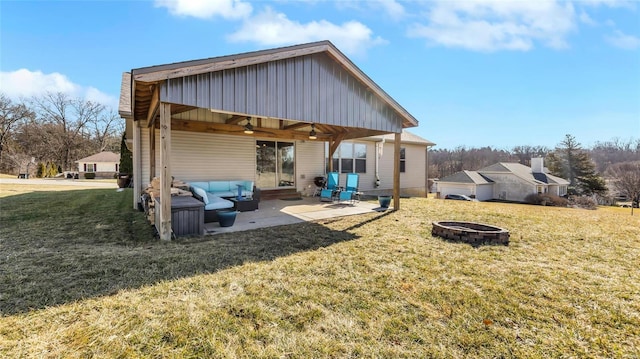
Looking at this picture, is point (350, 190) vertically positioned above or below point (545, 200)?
above

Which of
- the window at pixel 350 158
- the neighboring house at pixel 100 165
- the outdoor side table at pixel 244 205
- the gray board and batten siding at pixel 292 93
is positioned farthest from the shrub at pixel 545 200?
the neighboring house at pixel 100 165

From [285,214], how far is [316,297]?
179 inches

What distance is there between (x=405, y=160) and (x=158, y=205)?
1249 cm

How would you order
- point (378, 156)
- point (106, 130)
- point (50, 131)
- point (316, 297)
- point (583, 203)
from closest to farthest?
point (316, 297), point (378, 156), point (583, 203), point (50, 131), point (106, 130)

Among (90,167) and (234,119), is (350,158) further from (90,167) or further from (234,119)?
(90,167)

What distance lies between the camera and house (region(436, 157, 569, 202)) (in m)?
27.2

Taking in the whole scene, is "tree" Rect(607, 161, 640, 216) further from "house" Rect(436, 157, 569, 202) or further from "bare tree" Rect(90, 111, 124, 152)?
"bare tree" Rect(90, 111, 124, 152)

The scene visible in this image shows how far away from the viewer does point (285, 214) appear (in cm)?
714

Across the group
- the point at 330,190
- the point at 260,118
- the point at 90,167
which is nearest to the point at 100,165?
the point at 90,167

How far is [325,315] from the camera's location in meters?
2.37

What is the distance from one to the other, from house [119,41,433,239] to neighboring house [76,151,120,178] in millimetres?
29318

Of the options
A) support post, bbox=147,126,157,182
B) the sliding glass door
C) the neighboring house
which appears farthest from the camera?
the neighboring house

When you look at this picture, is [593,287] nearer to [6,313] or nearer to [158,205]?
[6,313]

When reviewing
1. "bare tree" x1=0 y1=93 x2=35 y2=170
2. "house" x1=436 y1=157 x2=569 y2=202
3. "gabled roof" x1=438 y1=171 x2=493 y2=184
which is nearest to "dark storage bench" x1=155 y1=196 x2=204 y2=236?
"house" x1=436 y1=157 x2=569 y2=202
